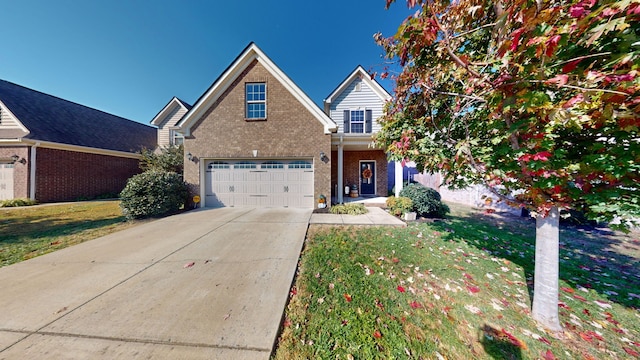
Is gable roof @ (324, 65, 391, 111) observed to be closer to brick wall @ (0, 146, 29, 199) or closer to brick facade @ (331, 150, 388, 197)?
brick facade @ (331, 150, 388, 197)

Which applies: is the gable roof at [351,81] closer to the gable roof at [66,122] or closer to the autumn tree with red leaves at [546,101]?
the autumn tree with red leaves at [546,101]

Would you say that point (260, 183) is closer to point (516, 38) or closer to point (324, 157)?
point (324, 157)

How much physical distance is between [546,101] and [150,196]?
959cm

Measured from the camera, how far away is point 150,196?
6.84 m

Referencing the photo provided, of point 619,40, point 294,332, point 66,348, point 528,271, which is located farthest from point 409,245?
point 66,348

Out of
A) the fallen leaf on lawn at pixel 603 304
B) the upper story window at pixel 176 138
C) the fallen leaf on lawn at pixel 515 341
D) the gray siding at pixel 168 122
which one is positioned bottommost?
the fallen leaf on lawn at pixel 515 341

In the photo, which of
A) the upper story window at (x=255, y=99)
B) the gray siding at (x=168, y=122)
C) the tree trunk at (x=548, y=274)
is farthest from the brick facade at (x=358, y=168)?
the gray siding at (x=168, y=122)

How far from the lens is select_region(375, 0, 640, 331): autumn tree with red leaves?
5.25 ft

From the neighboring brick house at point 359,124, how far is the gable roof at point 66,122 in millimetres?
15245

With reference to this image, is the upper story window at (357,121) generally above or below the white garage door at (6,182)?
above

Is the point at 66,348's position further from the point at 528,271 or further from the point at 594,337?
the point at 528,271

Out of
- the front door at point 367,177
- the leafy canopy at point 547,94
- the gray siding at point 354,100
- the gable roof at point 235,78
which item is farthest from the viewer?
the gray siding at point 354,100

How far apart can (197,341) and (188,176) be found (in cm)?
815

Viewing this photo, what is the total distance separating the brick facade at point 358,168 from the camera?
36.9ft
